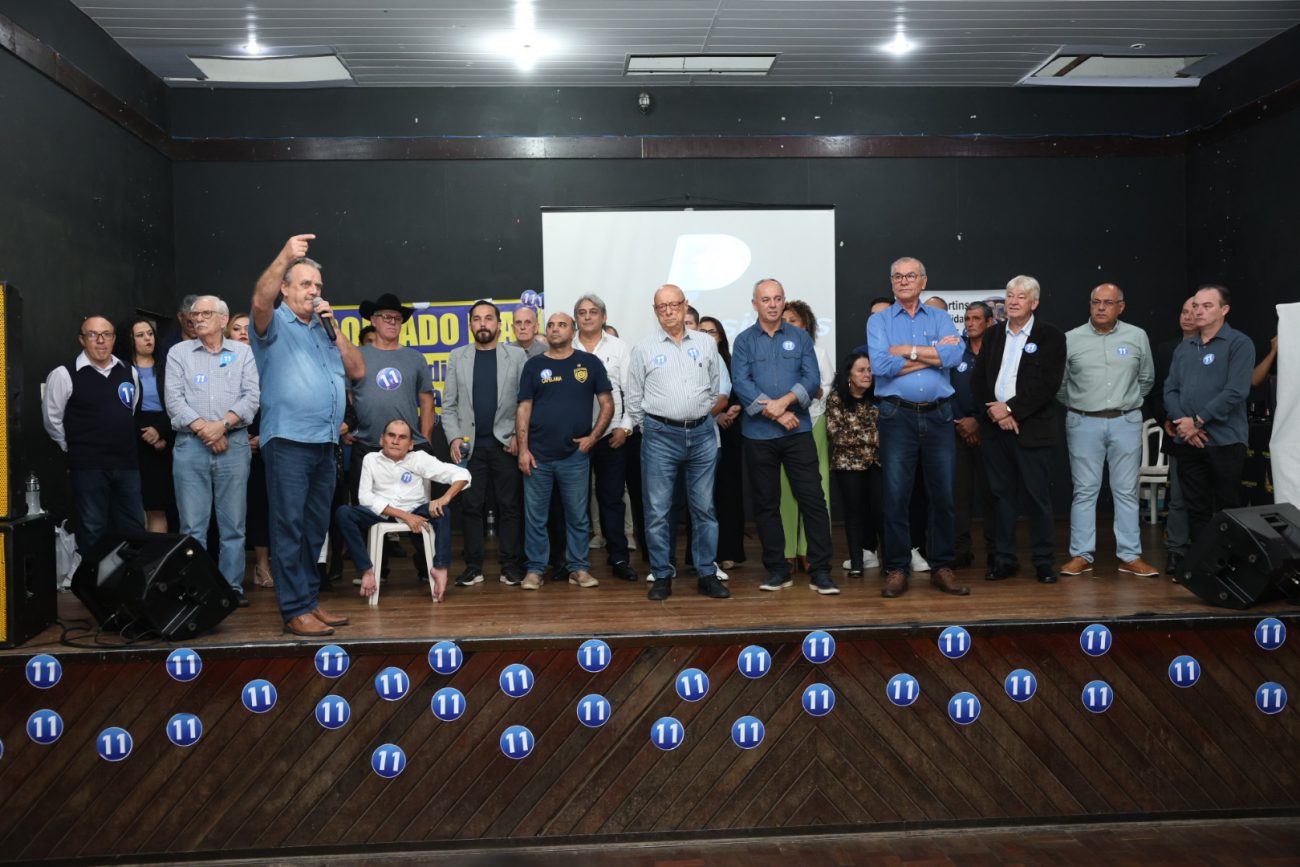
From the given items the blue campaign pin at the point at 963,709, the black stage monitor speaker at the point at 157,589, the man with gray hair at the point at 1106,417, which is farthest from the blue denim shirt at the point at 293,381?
the man with gray hair at the point at 1106,417

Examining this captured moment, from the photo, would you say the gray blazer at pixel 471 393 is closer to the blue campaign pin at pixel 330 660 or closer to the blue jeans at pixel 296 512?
the blue jeans at pixel 296 512

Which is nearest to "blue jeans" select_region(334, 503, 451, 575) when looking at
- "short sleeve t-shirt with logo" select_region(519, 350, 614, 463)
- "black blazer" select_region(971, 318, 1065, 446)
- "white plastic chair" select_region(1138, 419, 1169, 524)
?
"short sleeve t-shirt with logo" select_region(519, 350, 614, 463)

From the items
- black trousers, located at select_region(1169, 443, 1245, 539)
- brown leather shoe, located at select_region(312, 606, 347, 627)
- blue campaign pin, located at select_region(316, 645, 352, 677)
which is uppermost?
black trousers, located at select_region(1169, 443, 1245, 539)

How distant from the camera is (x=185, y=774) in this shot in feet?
12.2

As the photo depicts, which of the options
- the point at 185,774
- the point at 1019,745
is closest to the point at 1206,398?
the point at 1019,745

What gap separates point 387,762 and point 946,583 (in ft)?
8.13

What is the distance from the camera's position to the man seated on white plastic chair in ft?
15.6

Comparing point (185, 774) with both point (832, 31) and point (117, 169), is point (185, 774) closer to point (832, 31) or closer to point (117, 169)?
point (117, 169)

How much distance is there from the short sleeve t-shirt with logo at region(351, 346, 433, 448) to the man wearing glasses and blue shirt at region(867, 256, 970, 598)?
2.25 m

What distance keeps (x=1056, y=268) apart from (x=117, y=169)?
653cm

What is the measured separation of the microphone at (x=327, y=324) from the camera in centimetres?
381

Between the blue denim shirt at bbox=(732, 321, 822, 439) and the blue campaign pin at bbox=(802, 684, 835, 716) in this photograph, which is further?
the blue denim shirt at bbox=(732, 321, 822, 439)

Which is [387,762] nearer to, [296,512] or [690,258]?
[296,512]

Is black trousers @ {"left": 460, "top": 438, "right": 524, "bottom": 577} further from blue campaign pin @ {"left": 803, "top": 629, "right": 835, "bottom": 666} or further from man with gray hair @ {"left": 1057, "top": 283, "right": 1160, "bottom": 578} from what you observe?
man with gray hair @ {"left": 1057, "top": 283, "right": 1160, "bottom": 578}
